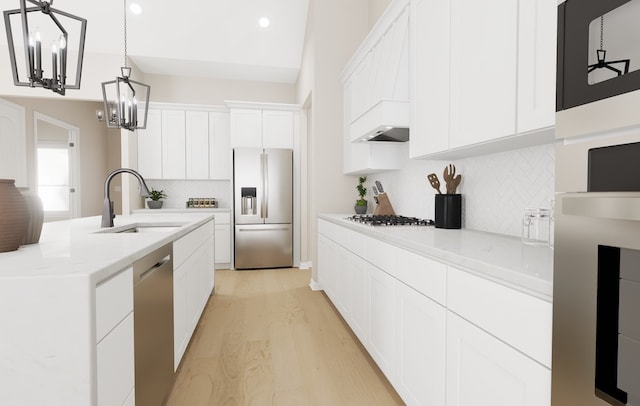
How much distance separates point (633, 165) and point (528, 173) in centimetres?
115

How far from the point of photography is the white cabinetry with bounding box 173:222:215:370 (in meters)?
2.04

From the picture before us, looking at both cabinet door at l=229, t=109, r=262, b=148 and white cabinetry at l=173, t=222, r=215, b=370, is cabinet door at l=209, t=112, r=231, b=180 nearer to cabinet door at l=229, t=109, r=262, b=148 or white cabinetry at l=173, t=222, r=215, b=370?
cabinet door at l=229, t=109, r=262, b=148

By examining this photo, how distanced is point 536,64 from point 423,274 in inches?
37.2

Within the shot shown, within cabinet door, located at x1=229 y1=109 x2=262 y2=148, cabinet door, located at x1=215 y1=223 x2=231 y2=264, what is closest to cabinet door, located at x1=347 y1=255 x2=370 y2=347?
cabinet door, located at x1=215 y1=223 x2=231 y2=264

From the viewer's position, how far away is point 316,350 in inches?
99.3

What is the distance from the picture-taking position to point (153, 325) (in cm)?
156

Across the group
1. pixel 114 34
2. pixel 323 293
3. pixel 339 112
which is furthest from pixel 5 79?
pixel 323 293

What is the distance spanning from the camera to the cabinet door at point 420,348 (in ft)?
4.63

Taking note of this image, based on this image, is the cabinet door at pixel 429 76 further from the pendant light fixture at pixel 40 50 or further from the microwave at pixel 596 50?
the pendant light fixture at pixel 40 50

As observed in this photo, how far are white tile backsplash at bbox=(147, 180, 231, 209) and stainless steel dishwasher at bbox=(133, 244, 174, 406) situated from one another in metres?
4.06

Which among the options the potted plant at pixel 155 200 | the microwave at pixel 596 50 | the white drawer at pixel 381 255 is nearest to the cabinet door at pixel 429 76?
the white drawer at pixel 381 255

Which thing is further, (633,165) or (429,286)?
(429,286)

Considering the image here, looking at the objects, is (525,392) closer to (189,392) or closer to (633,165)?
(633,165)

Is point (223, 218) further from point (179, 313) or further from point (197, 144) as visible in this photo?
point (179, 313)
